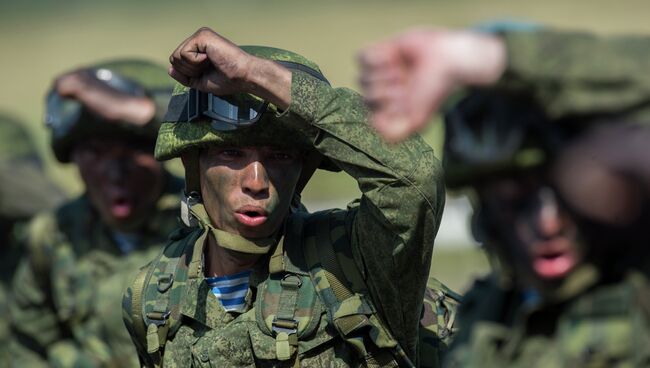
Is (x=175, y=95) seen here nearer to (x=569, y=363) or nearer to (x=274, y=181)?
(x=274, y=181)

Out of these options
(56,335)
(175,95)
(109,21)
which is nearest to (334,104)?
(175,95)

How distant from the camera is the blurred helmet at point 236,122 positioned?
5.57 metres

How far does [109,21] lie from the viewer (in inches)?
961

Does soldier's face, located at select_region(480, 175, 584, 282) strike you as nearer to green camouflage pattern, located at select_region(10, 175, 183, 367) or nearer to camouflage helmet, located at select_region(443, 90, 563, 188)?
camouflage helmet, located at select_region(443, 90, 563, 188)

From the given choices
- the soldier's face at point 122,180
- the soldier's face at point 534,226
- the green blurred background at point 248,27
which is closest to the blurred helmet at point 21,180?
the soldier's face at point 122,180

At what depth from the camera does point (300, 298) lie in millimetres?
5574

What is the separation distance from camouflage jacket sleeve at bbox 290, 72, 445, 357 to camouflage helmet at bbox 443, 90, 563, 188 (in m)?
1.28

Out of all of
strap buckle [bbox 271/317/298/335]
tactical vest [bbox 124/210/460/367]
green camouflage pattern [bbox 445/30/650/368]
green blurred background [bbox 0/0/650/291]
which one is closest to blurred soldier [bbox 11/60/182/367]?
tactical vest [bbox 124/210/460/367]

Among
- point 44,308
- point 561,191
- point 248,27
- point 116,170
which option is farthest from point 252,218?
point 248,27

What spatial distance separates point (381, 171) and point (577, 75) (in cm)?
161

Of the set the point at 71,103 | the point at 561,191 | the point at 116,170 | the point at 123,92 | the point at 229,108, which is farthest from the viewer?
the point at 71,103

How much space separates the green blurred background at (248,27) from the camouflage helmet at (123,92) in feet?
26.8

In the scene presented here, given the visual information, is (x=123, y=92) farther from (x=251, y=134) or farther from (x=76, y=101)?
(x=251, y=134)

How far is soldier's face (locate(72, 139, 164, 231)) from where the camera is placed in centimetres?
874
